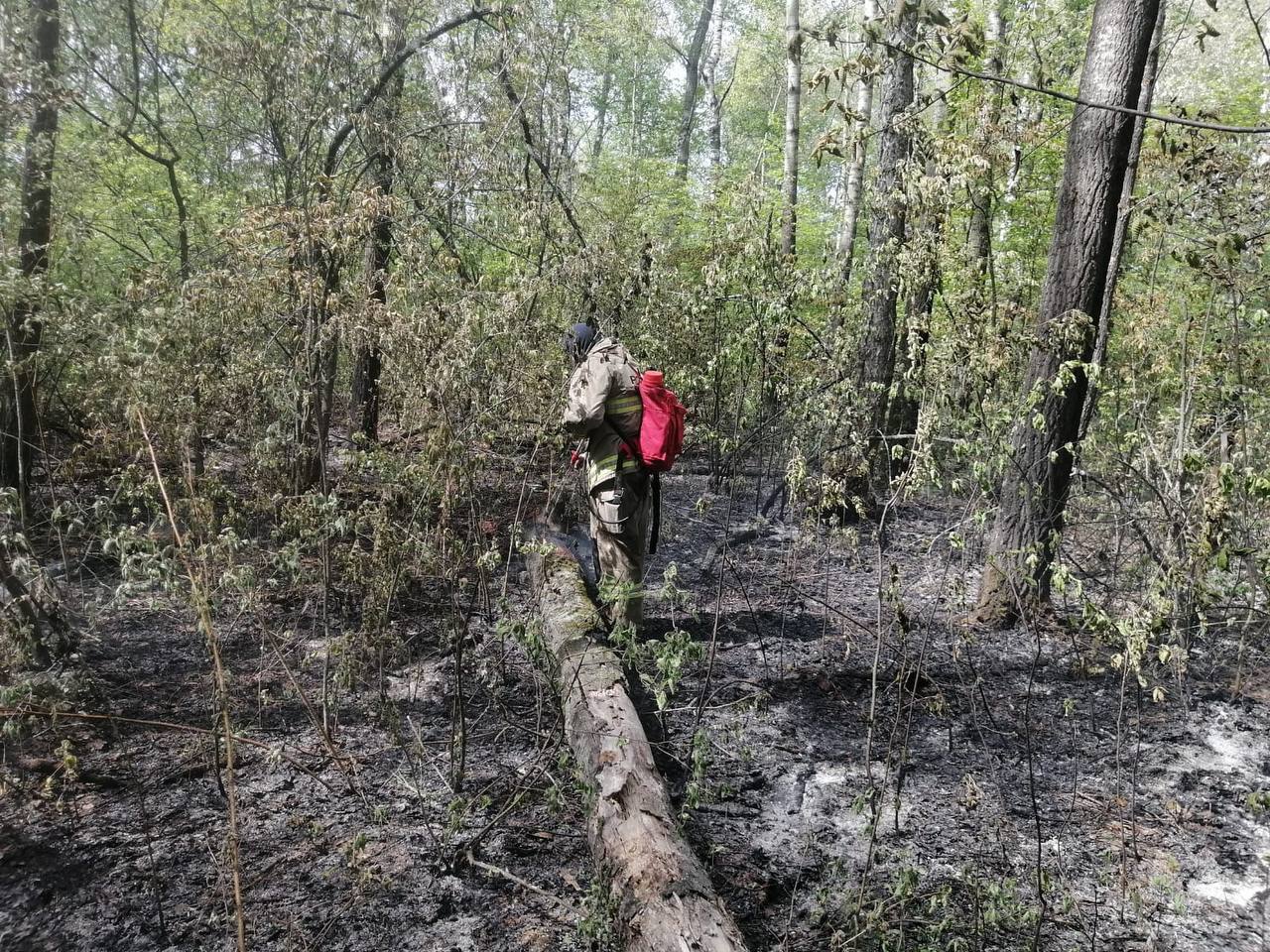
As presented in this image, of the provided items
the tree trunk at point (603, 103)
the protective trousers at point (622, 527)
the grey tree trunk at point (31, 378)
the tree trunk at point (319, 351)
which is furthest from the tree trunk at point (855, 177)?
the tree trunk at point (603, 103)

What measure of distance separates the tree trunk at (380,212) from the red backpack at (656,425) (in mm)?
1716

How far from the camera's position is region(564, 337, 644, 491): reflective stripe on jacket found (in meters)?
4.86

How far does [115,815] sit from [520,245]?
5.20 metres

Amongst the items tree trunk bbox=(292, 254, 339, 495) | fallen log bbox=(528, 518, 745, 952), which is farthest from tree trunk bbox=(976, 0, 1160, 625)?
tree trunk bbox=(292, 254, 339, 495)

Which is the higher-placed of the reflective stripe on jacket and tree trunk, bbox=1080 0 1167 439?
tree trunk, bbox=1080 0 1167 439

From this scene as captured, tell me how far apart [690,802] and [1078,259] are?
459 centimetres

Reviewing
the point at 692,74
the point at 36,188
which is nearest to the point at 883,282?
the point at 36,188

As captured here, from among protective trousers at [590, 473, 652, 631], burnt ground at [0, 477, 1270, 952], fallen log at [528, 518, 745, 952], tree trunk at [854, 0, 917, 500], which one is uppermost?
tree trunk at [854, 0, 917, 500]

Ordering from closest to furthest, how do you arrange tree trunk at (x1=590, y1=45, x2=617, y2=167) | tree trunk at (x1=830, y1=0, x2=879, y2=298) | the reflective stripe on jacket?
tree trunk at (x1=830, y1=0, x2=879, y2=298)
the reflective stripe on jacket
tree trunk at (x1=590, y1=45, x2=617, y2=167)

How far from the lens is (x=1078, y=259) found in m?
5.21

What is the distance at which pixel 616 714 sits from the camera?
3.53 m

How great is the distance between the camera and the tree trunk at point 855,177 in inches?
153

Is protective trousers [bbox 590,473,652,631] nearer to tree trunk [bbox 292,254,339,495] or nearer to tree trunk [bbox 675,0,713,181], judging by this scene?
tree trunk [bbox 292,254,339,495]

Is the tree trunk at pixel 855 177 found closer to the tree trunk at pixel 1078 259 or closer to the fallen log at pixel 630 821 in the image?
the tree trunk at pixel 1078 259
